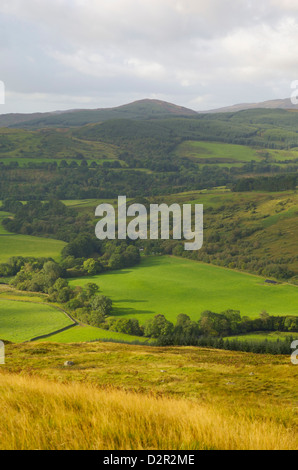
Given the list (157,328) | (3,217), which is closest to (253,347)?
(157,328)

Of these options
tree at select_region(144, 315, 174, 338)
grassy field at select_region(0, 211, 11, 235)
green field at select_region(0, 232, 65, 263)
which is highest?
grassy field at select_region(0, 211, 11, 235)

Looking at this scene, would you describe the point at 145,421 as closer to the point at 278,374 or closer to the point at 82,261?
the point at 278,374

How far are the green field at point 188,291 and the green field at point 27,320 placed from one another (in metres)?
15.2

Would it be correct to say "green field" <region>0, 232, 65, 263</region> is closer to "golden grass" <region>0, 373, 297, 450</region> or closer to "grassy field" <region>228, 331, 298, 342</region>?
"grassy field" <region>228, 331, 298, 342</region>

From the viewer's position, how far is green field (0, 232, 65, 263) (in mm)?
137875

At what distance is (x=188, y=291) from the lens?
102812 millimetres

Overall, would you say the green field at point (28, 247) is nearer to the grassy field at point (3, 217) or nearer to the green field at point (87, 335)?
the grassy field at point (3, 217)

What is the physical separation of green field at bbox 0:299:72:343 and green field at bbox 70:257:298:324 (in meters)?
15.2

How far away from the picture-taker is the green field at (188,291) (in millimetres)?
88062

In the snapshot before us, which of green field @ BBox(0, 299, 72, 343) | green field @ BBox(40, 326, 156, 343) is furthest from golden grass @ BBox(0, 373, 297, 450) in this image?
green field @ BBox(0, 299, 72, 343)

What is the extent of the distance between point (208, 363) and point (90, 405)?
65.8ft

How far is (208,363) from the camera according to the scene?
25922mm

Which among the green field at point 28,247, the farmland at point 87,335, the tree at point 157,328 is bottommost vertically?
the farmland at point 87,335

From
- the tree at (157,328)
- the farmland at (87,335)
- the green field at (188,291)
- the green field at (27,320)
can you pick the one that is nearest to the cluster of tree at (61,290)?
the green field at (27,320)
